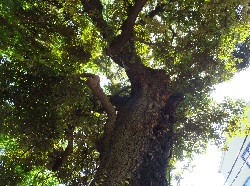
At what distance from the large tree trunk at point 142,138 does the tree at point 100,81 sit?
32 mm

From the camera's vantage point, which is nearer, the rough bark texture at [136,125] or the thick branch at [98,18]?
the rough bark texture at [136,125]

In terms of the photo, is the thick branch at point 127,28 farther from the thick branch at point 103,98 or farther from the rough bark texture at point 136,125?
the thick branch at point 103,98

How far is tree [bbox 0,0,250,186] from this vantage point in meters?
6.80

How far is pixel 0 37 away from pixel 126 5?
148 inches

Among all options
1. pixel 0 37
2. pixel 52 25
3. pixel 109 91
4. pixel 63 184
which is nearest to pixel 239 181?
pixel 109 91

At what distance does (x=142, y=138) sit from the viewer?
5906 millimetres

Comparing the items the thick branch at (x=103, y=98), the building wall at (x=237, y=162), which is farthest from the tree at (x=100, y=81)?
the building wall at (x=237, y=162)

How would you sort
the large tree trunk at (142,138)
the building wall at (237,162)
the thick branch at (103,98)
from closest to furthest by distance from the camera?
the large tree trunk at (142,138) < the thick branch at (103,98) < the building wall at (237,162)

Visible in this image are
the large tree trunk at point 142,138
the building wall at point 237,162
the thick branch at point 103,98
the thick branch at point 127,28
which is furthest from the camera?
the building wall at point 237,162

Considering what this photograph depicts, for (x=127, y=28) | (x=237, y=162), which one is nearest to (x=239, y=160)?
(x=237, y=162)

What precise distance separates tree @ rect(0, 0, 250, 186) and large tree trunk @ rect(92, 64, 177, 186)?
3 cm

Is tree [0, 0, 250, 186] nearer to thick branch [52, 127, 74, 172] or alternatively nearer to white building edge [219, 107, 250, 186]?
thick branch [52, 127, 74, 172]

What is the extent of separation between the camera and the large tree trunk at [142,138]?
5.19 meters

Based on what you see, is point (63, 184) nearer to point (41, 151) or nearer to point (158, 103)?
point (41, 151)
